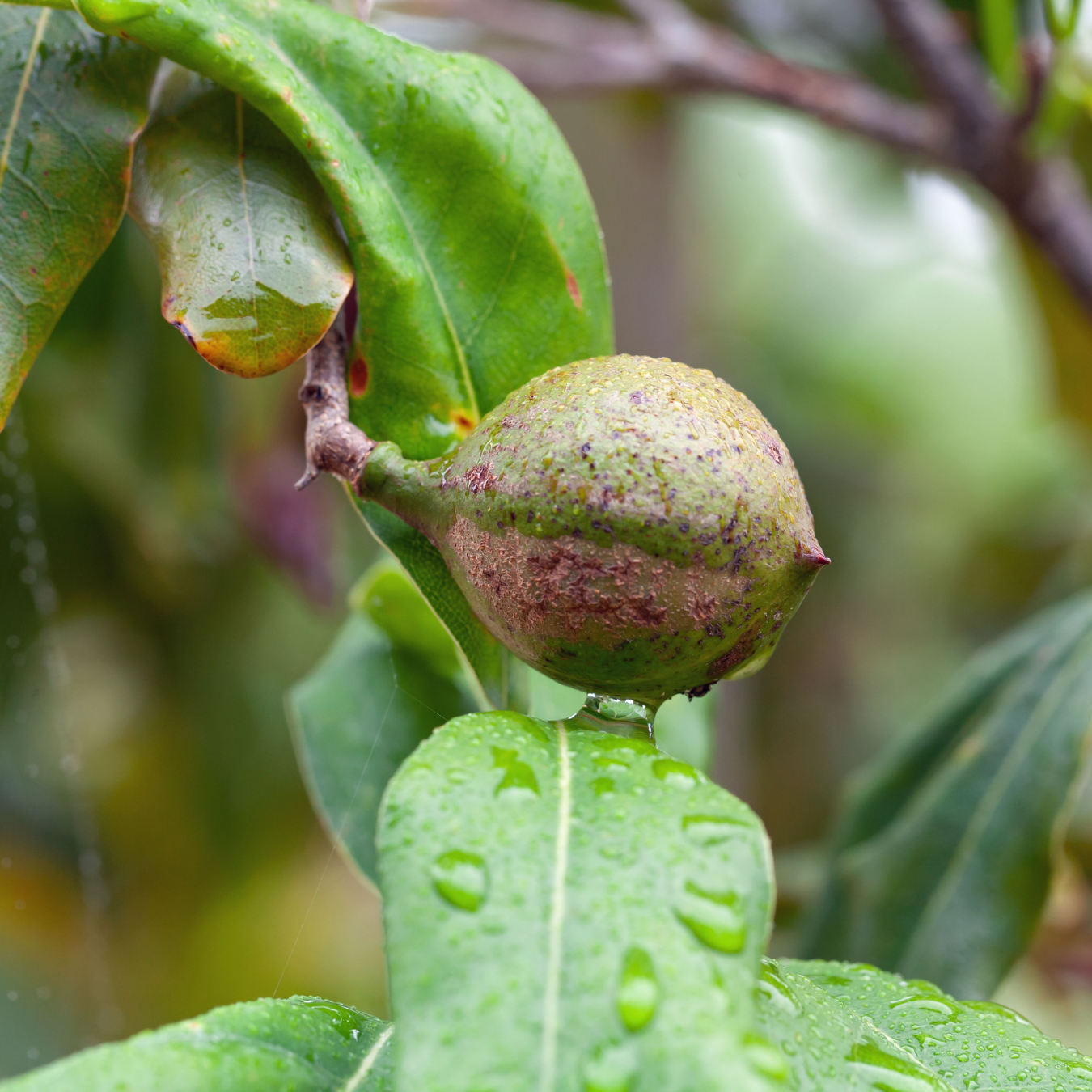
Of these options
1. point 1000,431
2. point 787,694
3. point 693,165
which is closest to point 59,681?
point 787,694

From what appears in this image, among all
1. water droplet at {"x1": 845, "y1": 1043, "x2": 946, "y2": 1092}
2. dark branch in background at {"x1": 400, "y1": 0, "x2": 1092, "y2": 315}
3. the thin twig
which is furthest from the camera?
the thin twig

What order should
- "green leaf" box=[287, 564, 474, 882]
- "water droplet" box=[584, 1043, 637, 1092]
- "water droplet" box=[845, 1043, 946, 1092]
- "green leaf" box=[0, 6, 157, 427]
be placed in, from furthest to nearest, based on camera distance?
"green leaf" box=[287, 564, 474, 882] < "green leaf" box=[0, 6, 157, 427] < "water droplet" box=[845, 1043, 946, 1092] < "water droplet" box=[584, 1043, 637, 1092]

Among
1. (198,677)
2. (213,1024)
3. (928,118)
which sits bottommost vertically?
(198,677)

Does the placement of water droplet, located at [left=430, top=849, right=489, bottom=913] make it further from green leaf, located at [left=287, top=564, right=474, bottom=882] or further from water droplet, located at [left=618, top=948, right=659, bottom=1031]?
green leaf, located at [left=287, top=564, right=474, bottom=882]

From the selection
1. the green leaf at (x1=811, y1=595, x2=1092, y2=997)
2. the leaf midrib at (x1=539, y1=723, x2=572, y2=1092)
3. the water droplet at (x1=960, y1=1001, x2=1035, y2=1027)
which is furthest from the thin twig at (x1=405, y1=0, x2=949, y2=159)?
the leaf midrib at (x1=539, y1=723, x2=572, y2=1092)

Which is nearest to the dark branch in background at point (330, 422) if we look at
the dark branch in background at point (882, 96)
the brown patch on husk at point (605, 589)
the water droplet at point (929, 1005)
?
the brown patch on husk at point (605, 589)

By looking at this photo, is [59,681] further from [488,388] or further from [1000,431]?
[1000,431]
